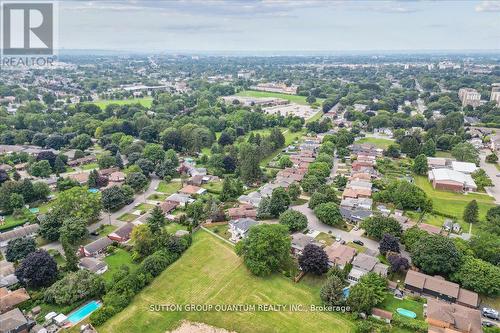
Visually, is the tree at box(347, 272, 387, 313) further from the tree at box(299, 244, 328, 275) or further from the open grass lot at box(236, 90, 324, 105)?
the open grass lot at box(236, 90, 324, 105)

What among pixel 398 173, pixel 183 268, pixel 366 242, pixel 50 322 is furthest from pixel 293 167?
pixel 50 322

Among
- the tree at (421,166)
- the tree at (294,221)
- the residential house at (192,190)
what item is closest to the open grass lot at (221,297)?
the tree at (294,221)

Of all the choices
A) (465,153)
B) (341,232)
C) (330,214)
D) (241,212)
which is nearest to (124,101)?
(241,212)

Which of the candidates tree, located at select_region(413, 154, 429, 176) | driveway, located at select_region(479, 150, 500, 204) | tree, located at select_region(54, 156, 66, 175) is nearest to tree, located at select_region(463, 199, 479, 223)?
driveway, located at select_region(479, 150, 500, 204)

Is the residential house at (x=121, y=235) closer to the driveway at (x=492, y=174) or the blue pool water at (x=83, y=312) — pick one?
the blue pool water at (x=83, y=312)

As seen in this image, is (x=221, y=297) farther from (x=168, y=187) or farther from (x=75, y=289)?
(x=168, y=187)
